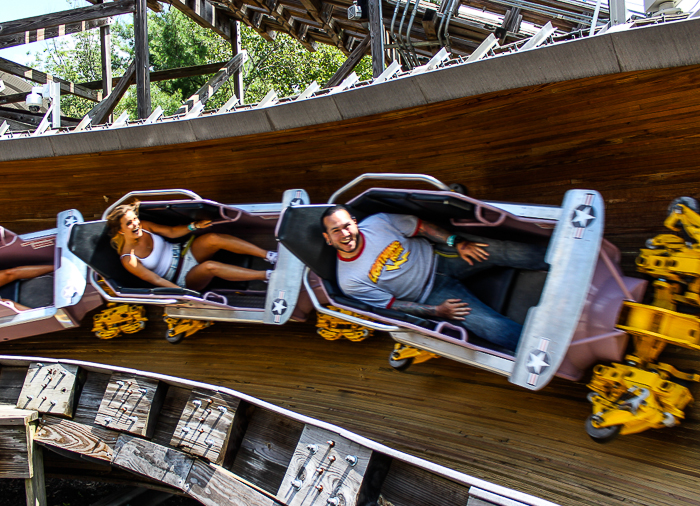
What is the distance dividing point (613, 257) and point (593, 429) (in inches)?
32.0

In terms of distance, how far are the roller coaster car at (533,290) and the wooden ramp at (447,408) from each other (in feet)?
0.93

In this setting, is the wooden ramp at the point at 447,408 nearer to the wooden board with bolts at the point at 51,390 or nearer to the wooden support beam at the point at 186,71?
the wooden board with bolts at the point at 51,390

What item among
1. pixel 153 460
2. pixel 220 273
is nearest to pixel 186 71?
pixel 220 273

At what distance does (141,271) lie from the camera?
12.2ft

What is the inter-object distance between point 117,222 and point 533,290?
2.74 meters

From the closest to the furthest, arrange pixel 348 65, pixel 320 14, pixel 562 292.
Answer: pixel 562 292
pixel 348 65
pixel 320 14

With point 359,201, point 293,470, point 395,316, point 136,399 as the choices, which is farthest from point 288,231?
point 136,399

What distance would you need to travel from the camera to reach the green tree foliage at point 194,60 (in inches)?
814

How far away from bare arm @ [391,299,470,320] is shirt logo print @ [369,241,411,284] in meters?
0.19

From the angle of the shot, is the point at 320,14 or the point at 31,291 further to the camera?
the point at 320,14

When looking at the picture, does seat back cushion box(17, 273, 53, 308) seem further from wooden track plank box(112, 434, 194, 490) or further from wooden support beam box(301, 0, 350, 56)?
wooden support beam box(301, 0, 350, 56)

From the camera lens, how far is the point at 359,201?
10.0ft

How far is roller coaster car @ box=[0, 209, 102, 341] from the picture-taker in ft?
13.4

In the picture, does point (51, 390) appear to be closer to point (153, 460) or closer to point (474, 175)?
point (153, 460)
